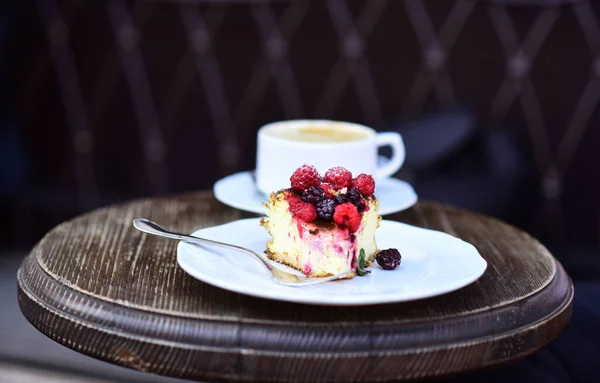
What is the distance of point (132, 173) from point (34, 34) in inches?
18.7

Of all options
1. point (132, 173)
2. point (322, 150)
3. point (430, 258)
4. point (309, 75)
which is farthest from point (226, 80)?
point (430, 258)

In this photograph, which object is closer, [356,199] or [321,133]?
[356,199]

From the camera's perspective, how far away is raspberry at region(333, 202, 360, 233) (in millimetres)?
745

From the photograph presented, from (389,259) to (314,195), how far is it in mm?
100

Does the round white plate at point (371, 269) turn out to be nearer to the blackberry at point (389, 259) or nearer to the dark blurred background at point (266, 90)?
the blackberry at point (389, 259)

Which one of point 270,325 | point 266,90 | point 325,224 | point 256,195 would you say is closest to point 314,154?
point 256,195

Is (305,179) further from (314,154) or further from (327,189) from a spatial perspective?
(314,154)

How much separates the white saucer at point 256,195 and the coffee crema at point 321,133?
0.08 metres

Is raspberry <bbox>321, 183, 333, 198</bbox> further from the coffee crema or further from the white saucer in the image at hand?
the coffee crema

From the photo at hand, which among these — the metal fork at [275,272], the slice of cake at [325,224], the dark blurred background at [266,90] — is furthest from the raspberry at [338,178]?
the dark blurred background at [266,90]

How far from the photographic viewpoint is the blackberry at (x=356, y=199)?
0.77 metres

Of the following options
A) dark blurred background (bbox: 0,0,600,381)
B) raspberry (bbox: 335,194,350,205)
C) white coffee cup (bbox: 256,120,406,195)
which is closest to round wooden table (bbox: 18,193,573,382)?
raspberry (bbox: 335,194,350,205)

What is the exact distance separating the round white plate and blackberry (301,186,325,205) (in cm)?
7

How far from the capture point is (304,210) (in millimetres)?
756
